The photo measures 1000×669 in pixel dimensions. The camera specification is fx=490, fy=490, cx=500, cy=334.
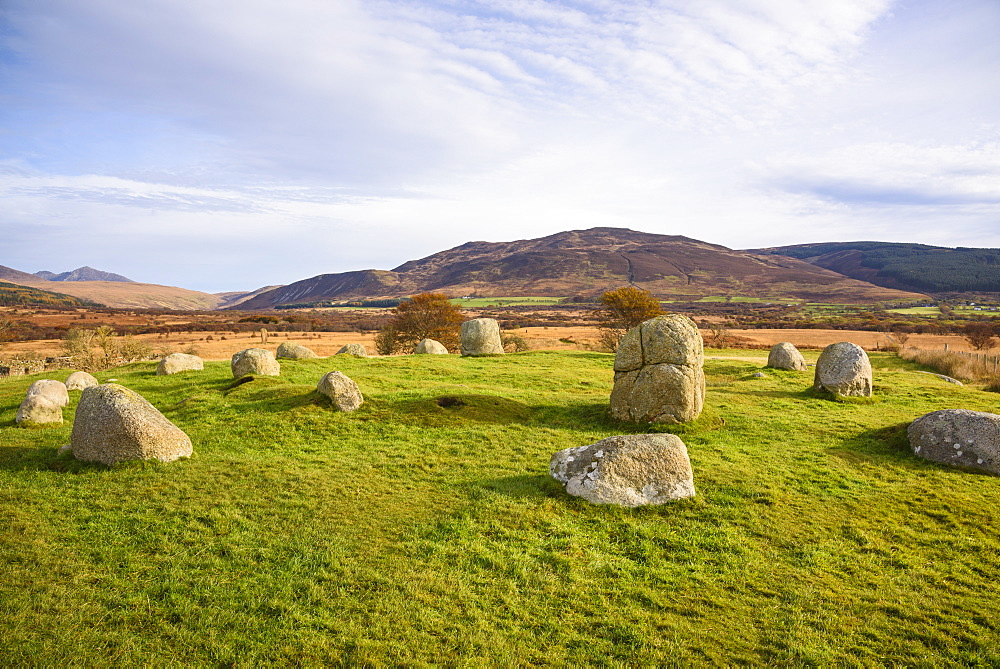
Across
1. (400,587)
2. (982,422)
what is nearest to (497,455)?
(400,587)

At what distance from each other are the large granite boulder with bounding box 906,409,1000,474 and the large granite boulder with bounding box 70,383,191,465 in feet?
63.9

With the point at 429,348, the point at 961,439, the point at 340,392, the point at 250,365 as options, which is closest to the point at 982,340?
the point at 961,439

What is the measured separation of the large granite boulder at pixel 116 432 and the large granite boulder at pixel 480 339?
23614 millimetres

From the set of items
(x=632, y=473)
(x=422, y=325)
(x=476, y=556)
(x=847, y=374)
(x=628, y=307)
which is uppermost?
(x=628, y=307)

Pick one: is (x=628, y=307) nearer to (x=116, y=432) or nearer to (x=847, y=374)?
(x=847, y=374)

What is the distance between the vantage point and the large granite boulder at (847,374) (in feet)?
68.7

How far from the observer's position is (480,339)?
3488 cm

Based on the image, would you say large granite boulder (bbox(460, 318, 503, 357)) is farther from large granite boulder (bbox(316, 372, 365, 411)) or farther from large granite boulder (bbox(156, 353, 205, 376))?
large granite boulder (bbox(316, 372, 365, 411))

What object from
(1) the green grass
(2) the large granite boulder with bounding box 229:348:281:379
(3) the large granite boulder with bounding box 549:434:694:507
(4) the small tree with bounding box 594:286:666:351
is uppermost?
(4) the small tree with bounding box 594:286:666:351

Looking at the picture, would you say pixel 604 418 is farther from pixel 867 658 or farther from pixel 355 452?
pixel 867 658

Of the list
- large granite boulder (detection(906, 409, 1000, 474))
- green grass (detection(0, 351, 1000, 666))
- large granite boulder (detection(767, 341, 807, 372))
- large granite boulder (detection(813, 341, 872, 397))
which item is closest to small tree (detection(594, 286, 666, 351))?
large granite boulder (detection(767, 341, 807, 372))

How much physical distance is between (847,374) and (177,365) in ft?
105

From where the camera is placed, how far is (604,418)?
16.7 meters

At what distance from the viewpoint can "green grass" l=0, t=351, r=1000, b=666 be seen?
5.89 m
